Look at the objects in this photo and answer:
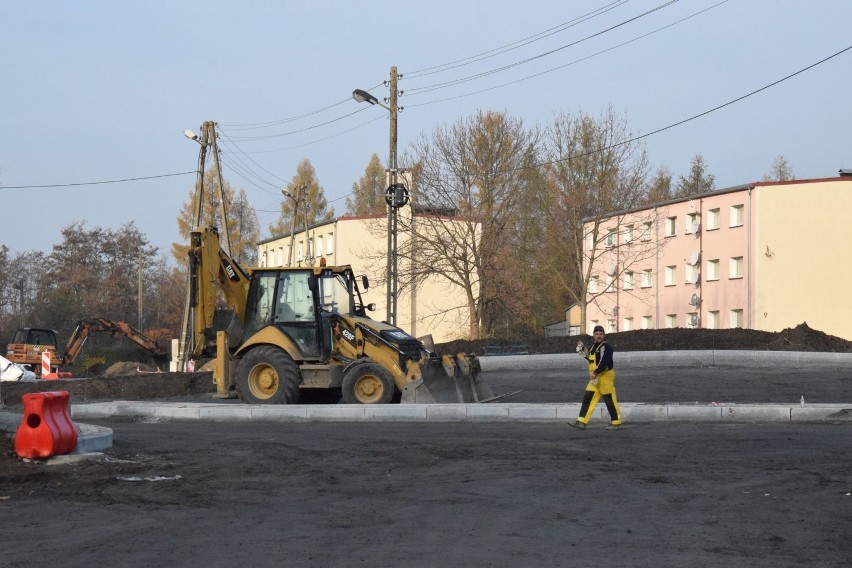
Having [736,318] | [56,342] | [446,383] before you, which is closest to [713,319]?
[736,318]

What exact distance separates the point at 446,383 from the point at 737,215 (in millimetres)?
38574

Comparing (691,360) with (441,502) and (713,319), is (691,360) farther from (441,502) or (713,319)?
(713,319)

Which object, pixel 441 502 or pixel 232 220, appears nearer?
pixel 441 502

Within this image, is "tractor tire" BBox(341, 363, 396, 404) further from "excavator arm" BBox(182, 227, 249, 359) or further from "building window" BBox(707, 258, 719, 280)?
"building window" BBox(707, 258, 719, 280)

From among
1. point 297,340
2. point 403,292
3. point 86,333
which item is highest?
point 403,292

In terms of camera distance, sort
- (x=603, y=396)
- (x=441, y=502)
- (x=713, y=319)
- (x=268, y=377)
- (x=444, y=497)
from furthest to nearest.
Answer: (x=713, y=319)
(x=268, y=377)
(x=603, y=396)
(x=444, y=497)
(x=441, y=502)

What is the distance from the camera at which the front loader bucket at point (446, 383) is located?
1908 cm

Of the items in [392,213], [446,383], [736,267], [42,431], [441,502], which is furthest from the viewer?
[736,267]

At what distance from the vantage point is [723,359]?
1259 inches

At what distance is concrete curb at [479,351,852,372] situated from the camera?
3111 cm

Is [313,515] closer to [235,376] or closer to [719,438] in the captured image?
[719,438]

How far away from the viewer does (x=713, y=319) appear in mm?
56281

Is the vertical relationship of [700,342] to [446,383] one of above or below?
above

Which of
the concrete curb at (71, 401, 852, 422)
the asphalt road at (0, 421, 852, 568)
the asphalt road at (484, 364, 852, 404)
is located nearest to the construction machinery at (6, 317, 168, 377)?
the asphalt road at (484, 364, 852, 404)
